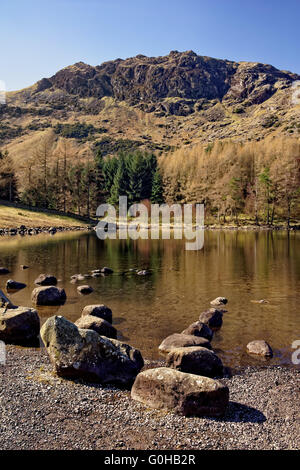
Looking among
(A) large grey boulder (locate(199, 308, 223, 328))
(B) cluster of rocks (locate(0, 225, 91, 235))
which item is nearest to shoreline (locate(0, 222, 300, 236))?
(B) cluster of rocks (locate(0, 225, 91, 235))

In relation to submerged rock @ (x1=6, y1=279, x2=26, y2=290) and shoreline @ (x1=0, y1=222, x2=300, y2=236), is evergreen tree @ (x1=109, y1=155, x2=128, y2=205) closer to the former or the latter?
shoreline @ (x1=0, y1=222, x2=300, y2=236)

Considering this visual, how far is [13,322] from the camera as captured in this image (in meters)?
17.1

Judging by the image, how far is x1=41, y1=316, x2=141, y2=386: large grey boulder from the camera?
12766 millimetres

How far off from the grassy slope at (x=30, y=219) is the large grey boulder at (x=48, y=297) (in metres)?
63.4

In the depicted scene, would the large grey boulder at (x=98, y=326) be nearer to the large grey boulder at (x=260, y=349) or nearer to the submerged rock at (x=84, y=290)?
the large grey boulder at (x=260, y=349)

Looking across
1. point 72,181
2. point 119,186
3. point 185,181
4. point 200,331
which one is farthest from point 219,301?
point 119,186

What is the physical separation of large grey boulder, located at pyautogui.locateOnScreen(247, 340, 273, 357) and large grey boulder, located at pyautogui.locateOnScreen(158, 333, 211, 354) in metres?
1.85

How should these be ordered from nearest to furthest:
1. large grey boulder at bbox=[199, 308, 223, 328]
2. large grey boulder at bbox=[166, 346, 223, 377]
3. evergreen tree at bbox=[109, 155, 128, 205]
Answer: large grey boulder at bbox=[166, 346, 223, 377] → large grey boulder at bbox=[199, 308, 223, 328] → evergreen tree at bbox=[109, 155, 128, 205]

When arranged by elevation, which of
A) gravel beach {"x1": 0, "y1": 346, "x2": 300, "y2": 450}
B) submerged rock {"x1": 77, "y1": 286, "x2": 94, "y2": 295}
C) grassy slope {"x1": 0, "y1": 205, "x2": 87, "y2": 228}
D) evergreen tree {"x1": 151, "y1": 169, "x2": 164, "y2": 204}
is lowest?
gravel beach {"x1": 0, "y1": 346, "x2": 300, "y2": 450}

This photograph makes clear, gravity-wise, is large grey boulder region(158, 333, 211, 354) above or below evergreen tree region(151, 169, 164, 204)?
below

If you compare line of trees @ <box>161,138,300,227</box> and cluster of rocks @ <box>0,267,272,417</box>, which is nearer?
cluster of rocks @ <box>0,267,272,417</box>

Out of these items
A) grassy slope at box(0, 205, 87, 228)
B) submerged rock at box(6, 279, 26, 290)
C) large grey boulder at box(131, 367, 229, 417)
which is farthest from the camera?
grassy slope at box(0, 205, 87, 228)
